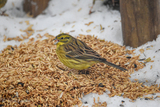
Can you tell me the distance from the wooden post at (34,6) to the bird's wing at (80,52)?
312cm

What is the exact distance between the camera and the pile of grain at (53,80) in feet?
10.9

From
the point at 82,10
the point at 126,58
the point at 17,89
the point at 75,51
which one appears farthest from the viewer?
the point at 82,10

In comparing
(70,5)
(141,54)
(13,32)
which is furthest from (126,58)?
(13,32)

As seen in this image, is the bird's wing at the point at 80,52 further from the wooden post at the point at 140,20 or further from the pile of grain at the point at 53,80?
the wooden post at the point at 140,20

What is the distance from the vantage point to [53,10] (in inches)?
252

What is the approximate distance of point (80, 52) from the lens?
12.3 ft

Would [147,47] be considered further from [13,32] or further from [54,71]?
[13,32]

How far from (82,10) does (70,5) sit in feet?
1.84

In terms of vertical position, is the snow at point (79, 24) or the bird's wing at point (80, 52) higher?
the snow at point (79, 24)

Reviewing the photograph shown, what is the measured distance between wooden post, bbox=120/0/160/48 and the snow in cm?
19

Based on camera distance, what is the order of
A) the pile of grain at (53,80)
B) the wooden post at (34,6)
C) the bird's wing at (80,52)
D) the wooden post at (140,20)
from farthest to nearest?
the wooden post at (34,6), the wooden post at (140,20), the bird's wing at (80,52), the pile of grain at (53,80)

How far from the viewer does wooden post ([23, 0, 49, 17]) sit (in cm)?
648

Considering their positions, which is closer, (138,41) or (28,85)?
(28,85)

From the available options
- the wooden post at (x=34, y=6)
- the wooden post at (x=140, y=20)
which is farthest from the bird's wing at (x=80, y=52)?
the wooden post at (x=34, y=6)
